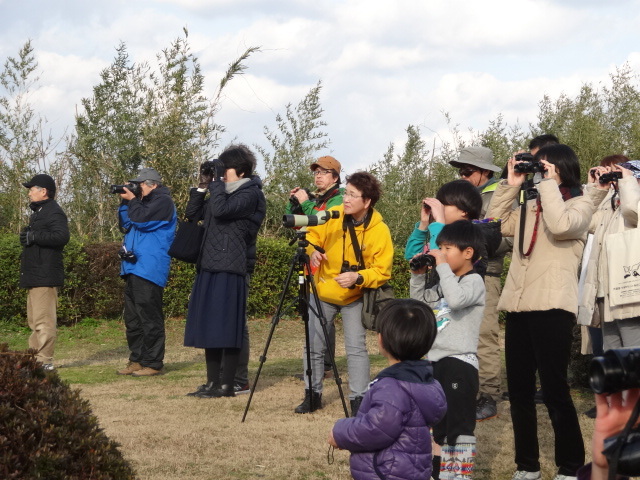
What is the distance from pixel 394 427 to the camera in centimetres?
369

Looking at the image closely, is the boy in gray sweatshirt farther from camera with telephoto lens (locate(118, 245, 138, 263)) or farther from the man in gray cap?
camera with telephoto lens (locate(118, 245, 138, 263))

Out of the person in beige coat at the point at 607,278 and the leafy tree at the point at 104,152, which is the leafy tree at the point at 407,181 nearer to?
the leafy tree at the point at 104,152

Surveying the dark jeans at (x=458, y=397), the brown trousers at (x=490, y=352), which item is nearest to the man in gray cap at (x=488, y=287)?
the brown trousers at (x=490, y=352)

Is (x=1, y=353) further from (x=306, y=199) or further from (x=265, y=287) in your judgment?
(x=265, y=287)

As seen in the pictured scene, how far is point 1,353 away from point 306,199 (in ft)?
15.5

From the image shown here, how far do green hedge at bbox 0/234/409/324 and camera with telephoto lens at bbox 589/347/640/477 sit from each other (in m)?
11.8

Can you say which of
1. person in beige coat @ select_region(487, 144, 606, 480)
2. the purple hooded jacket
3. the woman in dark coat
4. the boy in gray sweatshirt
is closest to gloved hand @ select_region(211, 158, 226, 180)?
the woman in dark coat

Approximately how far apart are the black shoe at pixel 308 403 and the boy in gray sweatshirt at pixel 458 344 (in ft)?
8.17

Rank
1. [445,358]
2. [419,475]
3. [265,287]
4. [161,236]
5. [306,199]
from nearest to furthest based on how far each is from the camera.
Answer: [419,475]
[445,358]
[306,199]
[161,236]
[265,287]

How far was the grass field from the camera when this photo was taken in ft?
18.6

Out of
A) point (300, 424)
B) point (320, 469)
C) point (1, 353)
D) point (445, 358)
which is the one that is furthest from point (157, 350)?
point (1, 353)

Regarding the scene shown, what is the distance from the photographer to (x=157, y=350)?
9.48m

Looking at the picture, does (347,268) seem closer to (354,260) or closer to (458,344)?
(354,260)

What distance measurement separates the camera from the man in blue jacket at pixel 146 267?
9.38 m
